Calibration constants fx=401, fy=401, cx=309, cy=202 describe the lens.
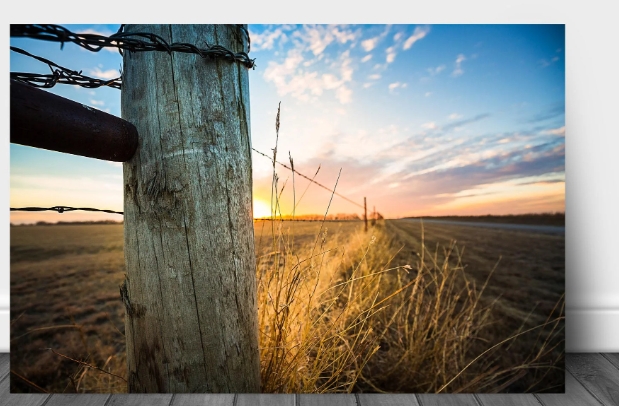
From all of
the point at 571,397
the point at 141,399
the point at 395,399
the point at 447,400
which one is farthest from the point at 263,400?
the point at 571,397

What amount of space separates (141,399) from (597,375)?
229cm

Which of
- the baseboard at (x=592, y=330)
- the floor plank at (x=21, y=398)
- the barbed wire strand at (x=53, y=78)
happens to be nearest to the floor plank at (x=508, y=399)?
the baseboard at (x=592, y=330)

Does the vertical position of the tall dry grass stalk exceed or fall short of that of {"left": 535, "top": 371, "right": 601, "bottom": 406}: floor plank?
it exceeds it

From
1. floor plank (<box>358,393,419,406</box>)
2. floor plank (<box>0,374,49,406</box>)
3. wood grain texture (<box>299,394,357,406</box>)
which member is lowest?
floor plank (<box>358,393,419,406</box>)

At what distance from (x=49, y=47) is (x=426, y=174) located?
2034mm

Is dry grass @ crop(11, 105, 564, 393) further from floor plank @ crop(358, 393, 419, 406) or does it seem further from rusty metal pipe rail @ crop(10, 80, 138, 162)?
rusty metal pipe rail @ crop(10, 80, 138, 162)

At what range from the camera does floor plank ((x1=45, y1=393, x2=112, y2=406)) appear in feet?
6.03

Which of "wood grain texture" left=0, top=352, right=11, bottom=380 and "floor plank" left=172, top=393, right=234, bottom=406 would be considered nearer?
"floor plank" left=172, top=393, right=234, bottom=406

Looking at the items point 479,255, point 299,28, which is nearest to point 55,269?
point 299,28

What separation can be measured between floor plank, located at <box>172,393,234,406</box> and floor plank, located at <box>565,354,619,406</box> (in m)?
1.75

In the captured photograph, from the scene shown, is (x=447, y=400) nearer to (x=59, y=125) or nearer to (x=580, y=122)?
(x=580, y=122)

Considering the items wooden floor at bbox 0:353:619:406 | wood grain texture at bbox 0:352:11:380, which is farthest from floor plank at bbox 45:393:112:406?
wood grain texture at bbox 0:352:11:380

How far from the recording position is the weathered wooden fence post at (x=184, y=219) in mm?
1478
